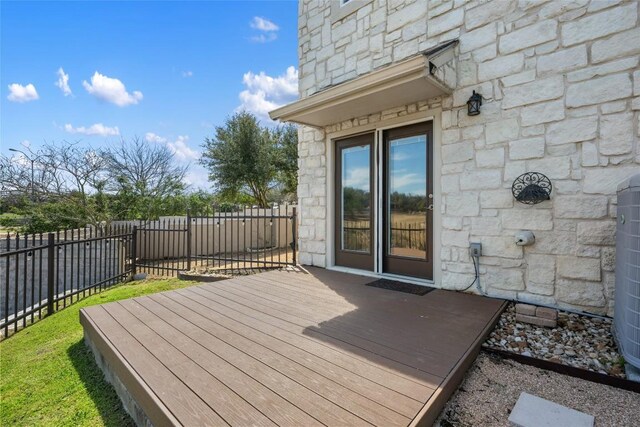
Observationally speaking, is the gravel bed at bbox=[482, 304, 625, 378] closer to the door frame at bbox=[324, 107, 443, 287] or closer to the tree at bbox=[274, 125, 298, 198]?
the door frame at bbox=[324, 107, 443, 287]

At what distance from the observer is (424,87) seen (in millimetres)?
3387

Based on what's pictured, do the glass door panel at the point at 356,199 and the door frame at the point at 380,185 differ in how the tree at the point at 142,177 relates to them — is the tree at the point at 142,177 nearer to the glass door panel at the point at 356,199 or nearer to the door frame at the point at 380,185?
the door frame at the point at 380,185

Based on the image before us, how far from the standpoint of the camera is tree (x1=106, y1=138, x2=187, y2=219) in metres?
10.9

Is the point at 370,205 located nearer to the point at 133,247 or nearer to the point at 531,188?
the point at 531,188

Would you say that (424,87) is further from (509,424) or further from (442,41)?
(509,424)

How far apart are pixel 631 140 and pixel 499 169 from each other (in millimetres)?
1007

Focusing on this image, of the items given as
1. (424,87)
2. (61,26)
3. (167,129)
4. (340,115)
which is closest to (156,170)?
(167,129)

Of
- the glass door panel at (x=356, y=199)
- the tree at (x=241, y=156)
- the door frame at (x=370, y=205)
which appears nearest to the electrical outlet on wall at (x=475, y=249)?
the door frame at (x=370, y=205)

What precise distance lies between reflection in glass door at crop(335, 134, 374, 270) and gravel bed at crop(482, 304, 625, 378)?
83.7 inches

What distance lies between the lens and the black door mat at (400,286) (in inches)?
139

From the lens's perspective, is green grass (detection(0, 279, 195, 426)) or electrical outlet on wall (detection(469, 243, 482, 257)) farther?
electrical outlet on wall (detection(469, 243, 482, 257))

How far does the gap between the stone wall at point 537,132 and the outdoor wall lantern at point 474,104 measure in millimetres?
68

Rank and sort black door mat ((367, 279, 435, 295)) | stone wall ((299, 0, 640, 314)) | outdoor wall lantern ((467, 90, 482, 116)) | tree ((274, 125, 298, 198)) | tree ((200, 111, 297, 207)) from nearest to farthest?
1. stone wall ((299, 0, 640, 314))
2. outdoor wall lantern ((467, 90, 482, 116))
3. black door mat ((367, 279, 435, 295))
4. tree ((200, 111, 297, 207))
5. tree ((274, 125, 298, 198))

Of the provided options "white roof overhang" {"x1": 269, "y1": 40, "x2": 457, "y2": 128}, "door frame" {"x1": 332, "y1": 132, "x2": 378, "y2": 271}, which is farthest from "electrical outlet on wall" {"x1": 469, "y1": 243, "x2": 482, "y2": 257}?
"white roof overhang" {"x1": 269, "y1": 40, "x2": 457, "y2": 128}
